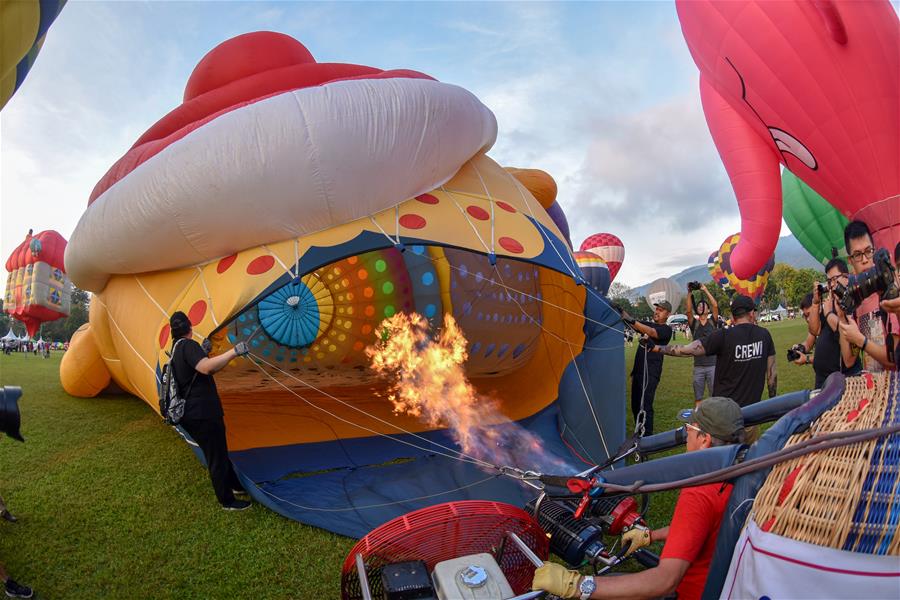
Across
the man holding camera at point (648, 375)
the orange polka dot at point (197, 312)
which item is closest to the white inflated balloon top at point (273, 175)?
the orange polka dot at point (197, 312)

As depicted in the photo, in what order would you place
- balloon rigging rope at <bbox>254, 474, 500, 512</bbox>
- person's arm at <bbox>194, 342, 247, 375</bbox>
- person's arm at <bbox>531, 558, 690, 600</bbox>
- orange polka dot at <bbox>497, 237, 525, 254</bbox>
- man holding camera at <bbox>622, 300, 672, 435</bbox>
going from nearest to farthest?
person's arm at <bbox>531, 558, 690, 600</bbox> → person's arm at <bbox>194, 342, 247, 375</bbox> → balloon rigging rope at <bbox>254, 474, 500, 512</bbox> → orange polka dot at <bbox>497, 237, 525, 254</bbox> → man holding camera at <bbox>622, 300, 672, 435</bbox>

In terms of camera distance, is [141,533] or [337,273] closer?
[141,533]

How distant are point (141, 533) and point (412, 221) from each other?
9.08ft

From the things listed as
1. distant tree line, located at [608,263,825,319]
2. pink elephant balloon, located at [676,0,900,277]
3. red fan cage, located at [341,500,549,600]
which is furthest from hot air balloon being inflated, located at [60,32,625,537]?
distant tree line, located at [608,263,825,319]

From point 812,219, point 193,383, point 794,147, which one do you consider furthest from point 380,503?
point 812,219

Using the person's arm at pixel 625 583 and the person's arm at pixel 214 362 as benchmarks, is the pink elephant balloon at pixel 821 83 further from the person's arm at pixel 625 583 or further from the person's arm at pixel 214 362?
the person's arm at pixel 214 362

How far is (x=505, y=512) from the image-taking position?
75.1 inches

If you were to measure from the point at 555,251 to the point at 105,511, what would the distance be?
3860 millimetres

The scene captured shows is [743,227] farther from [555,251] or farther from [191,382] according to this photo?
[191,382]

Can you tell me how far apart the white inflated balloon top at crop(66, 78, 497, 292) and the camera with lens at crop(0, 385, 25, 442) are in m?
1.67

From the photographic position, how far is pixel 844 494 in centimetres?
105

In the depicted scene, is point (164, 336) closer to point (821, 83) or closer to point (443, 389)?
point (443, 389)

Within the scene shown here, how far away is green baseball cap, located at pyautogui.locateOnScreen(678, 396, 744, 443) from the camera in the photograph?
1.71 m

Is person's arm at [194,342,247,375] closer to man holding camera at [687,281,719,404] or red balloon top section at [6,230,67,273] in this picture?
man holding camera at [687,281,719,404]
